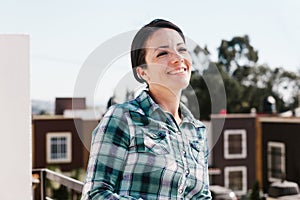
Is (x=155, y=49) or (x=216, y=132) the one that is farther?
(x=216, y=132)

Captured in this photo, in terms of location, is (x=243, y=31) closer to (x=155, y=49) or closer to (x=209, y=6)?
(x=209, y=6)

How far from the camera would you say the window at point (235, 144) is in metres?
12.1

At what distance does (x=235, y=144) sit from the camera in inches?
484

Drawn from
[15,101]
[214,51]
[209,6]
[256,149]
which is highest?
[209,6]

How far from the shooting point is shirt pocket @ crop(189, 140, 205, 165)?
97 centimetres

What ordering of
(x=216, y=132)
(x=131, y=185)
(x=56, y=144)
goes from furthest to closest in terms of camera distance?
(x=56, y=144)
(x=216, y=132)
(x=131, y=185)

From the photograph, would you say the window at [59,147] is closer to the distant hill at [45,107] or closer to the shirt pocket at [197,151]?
the distant hill at [45,107]

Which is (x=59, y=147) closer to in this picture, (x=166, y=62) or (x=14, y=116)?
(x=14, y=116)

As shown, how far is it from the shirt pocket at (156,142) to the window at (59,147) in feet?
34.3

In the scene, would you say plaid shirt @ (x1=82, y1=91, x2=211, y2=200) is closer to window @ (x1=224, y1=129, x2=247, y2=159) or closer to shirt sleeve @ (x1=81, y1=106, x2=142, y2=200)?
shirt sleeve @ (x1=81, y1=106, x2=142, y2=200)

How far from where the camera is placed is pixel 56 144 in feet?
37.4

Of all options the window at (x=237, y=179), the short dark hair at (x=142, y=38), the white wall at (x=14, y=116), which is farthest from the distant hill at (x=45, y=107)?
the short dark hair at (x=142, y=38)

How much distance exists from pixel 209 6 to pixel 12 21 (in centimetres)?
586

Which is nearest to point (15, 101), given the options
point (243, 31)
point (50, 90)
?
point (50, 90)
